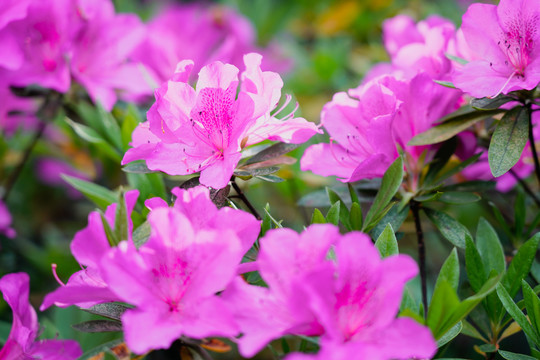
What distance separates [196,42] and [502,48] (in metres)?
1.26

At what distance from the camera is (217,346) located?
0.92 meters

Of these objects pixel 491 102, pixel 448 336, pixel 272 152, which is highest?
pixel 491 102

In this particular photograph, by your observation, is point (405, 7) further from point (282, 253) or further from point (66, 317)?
point (282, 253)

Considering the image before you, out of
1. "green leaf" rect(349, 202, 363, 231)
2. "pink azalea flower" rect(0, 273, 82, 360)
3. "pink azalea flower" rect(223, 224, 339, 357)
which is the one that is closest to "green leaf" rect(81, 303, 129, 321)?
"pink azalea flower" rect(0, 273, 82, 360)

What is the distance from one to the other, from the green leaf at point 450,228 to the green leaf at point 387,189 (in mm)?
159

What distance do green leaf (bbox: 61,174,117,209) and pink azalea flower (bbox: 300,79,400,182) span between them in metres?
0.39

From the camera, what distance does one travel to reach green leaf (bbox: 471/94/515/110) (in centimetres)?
97

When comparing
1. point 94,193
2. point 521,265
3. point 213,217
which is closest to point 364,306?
point 213,217

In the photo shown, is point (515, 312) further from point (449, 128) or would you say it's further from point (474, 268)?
point (449, 128)

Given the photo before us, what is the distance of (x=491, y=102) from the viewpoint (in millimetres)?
979

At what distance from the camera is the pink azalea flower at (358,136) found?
3.04 feet

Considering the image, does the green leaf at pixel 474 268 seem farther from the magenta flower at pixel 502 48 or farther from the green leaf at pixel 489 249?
the magenta flower at pixel 502 48

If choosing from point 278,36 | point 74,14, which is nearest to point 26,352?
point 74,14

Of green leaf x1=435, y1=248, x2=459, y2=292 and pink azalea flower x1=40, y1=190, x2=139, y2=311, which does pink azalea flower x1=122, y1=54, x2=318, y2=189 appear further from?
green leaf x1=435, y1=248, x2=459, y2=292
